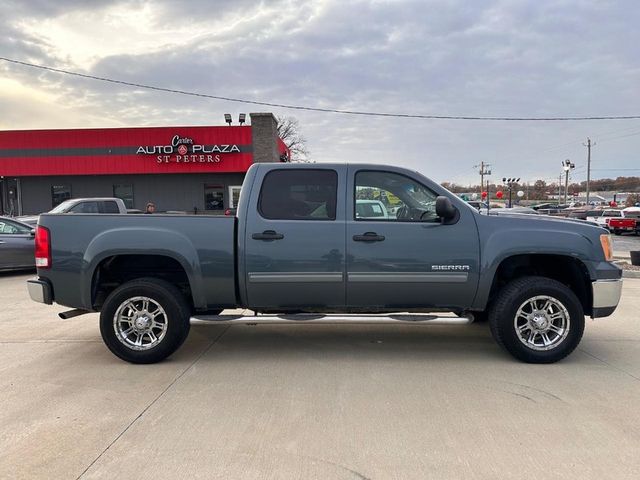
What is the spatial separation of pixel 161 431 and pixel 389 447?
1.60 metres

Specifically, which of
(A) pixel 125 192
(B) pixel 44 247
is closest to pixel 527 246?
(B) pixel 44 247

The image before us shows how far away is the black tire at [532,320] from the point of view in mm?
4539

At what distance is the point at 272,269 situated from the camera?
457cm

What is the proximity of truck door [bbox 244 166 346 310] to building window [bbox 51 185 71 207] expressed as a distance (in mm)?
25323

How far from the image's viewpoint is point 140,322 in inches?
183

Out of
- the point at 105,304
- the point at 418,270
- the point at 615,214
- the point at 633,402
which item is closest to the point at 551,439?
the point at 633,402

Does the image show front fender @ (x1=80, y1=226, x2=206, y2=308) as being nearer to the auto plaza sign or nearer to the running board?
the running board

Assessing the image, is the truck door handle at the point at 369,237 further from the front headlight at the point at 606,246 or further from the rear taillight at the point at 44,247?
the rear taillight at the point at 44,247

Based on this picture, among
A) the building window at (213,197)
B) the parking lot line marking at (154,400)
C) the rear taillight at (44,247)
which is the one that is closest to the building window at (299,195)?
the parking lot line marking at (154,400)

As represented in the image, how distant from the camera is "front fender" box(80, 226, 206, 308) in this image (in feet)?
15.0

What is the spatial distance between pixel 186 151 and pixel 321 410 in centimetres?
2230

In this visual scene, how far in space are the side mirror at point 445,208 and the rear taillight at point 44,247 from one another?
12.3 feet

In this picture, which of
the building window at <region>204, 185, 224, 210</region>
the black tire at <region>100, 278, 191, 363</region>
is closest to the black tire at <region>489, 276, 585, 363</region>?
the black tire at <region>100, 278, 191, 363</region>

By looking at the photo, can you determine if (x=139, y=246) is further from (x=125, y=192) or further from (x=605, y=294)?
(x=125, y=192)
